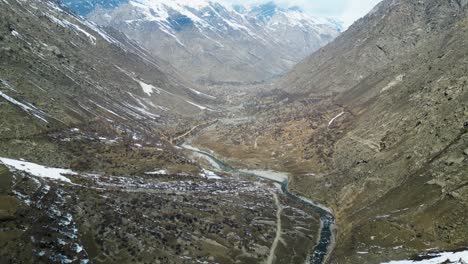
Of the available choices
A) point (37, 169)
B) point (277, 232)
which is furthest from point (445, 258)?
point (37, 169)

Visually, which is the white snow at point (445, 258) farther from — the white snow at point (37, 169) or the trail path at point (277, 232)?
the white snow at point (37, 169)

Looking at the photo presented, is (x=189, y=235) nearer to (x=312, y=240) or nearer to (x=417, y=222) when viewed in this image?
(x=312, y=240)

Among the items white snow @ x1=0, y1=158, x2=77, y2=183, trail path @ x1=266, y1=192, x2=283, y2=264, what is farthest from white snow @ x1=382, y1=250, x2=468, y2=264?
white snow @ x1=0, y1=158, x2=77, y2=183

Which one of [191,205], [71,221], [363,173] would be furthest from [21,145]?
[363,173]

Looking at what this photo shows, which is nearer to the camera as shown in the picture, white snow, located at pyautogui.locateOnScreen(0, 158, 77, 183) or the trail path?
the trail path

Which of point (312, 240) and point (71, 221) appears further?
point (312, 240)

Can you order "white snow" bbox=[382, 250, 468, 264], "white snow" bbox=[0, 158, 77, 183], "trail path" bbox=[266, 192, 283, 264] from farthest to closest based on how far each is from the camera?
"white snow" bbox=[0, 158, 77, 183] → "trail path" bbox=[266, 192, 283, 264] → "white snow" bbox=[382, 250, 468, 264]

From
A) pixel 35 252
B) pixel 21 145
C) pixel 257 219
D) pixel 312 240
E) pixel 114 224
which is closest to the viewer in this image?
pixel 35 252

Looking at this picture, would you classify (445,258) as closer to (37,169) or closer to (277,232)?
(277,232)

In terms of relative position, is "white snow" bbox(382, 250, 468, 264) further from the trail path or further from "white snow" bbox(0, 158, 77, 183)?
"white snow" bbox(0, 158, 77, 183)
